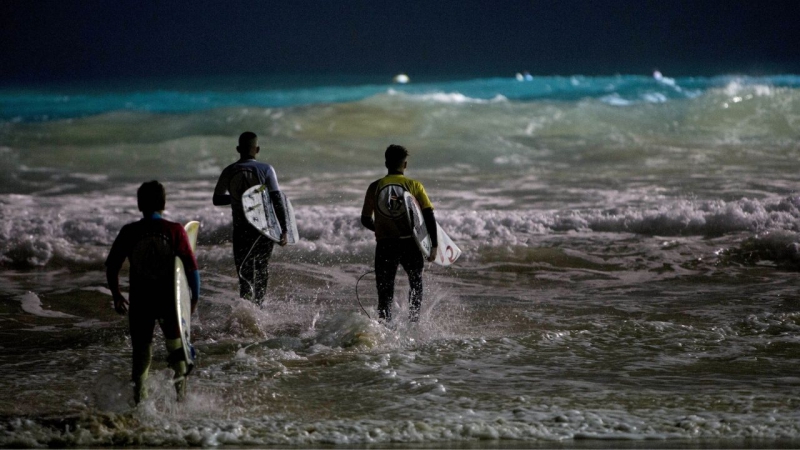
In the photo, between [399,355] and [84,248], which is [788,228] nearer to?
[399,355]

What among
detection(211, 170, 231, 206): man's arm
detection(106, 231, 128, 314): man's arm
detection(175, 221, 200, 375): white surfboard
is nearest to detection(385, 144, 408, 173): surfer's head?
detection(211, 170, 231, 206): man's arm

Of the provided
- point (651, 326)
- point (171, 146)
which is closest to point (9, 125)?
point (171, 146)

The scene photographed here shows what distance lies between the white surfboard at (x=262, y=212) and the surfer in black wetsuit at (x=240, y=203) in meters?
0.04

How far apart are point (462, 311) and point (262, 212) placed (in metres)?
1.98

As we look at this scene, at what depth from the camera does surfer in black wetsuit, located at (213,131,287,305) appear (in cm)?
698

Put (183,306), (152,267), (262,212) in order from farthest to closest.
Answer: (262,212) < (183,306) < (152,267)

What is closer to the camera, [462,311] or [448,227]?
[462,311]

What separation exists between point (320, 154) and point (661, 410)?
726 inches

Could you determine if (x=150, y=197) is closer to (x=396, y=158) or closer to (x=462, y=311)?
(x=396, y=158)

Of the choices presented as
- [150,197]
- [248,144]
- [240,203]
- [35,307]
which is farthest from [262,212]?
[35,307]

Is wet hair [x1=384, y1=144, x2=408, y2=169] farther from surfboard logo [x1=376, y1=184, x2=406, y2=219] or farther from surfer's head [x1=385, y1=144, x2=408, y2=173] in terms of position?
surfboard logo [x1=376, y1=184, x2=406, y2=219]

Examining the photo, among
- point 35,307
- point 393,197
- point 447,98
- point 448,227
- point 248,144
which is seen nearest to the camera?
point 393,197

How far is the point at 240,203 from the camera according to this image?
6.99 meters

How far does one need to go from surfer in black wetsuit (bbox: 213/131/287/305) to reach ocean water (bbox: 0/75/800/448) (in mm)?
293
